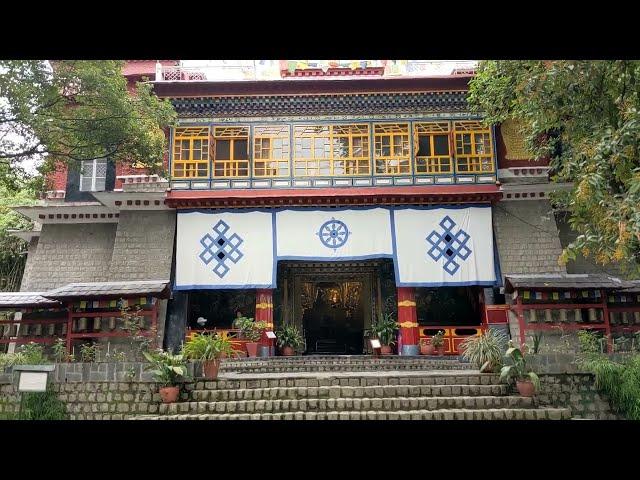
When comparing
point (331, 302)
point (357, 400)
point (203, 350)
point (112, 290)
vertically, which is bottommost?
point (357, 400)

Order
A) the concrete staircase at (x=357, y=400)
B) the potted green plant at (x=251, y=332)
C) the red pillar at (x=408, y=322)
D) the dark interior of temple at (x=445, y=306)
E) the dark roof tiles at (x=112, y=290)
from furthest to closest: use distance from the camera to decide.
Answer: the dark interior of temple at (x=445, y=306)
the red pillar at (x=408, y=322)
the potted green plant at (x=251, y=332)
the dark roof tiles at (x=112, y=290)
the concrete staircase at (x=357, y=400)

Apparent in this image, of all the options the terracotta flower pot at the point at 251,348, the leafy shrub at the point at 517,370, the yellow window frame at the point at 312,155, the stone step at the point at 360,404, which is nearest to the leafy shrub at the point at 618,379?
the leafy shrub at the point at 517,370

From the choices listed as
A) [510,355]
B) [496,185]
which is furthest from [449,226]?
[510,355]

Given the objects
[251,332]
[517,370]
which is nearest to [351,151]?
[251,332]

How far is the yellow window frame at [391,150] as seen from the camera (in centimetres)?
1486

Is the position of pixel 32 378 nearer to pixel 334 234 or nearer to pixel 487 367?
pixel 487 367

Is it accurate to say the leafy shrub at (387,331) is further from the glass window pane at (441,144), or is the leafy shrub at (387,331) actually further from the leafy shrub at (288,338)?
the glass window pane at (441,144)

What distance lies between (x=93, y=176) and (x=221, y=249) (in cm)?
449

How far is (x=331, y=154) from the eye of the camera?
15.0 meters

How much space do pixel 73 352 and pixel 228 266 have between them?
4.20m

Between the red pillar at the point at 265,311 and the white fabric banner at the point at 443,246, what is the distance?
342 cm

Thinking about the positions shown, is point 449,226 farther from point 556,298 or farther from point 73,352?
point 73,352

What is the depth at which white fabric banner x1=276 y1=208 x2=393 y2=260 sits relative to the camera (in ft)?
47.2

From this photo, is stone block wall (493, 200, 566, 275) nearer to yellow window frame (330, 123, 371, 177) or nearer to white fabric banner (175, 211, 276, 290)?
yellow window frame (330, 123, 371, 177)
